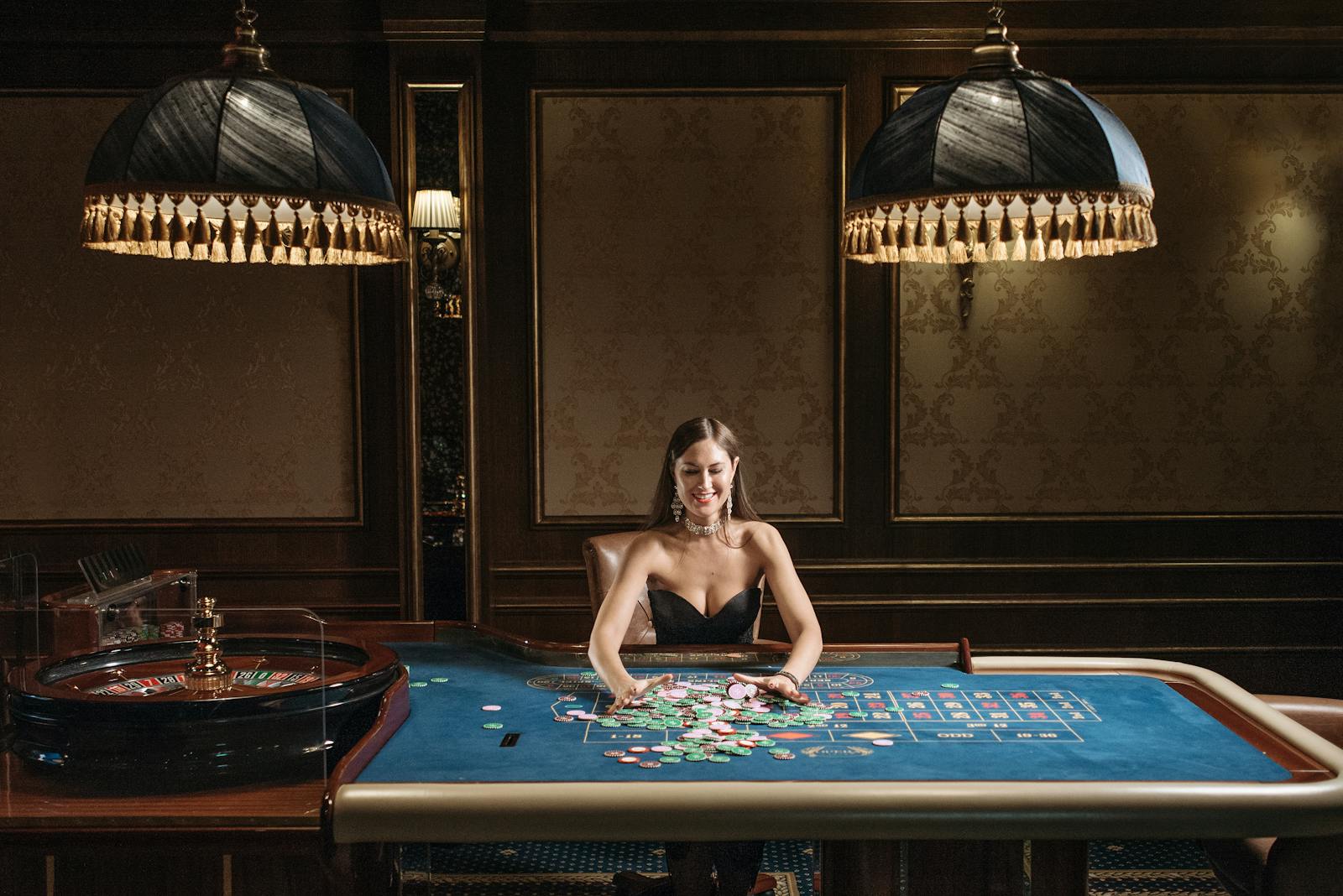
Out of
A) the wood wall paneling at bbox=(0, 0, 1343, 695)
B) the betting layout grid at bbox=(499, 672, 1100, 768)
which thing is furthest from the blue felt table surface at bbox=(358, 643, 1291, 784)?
the wood wall paneling at bbox=(0, 0, 1343, 695)

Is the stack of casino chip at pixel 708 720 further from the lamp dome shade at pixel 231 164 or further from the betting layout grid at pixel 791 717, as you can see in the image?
the lamp dome shade at pixel 231 164

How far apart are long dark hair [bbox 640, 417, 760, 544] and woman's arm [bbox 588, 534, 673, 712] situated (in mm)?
136

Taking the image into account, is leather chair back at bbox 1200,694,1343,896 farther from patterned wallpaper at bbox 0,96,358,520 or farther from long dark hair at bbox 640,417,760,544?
patterned wallpaper at bbox 0,96,358,520

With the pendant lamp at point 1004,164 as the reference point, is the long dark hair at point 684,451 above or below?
below

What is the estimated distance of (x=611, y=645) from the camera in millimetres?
2854

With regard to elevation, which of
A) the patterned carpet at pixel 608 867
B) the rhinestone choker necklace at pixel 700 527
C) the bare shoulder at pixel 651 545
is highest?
the rhinestone choker necklace at pixel 700 527

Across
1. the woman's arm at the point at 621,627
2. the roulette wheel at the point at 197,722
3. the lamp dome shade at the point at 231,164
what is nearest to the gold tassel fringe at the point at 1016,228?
the lamp dome shade at the point at 231,164

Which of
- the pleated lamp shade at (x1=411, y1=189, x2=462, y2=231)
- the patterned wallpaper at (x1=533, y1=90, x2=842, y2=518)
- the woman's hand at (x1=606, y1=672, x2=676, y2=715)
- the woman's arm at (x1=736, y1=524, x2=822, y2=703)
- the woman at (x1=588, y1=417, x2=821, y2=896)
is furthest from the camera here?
the patterned wallpaper at (x1=533, y1=90, x2=842, y2=518)

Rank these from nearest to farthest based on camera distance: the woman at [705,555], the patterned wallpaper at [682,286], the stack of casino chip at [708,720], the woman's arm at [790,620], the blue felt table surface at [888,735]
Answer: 1. the blue felt table surface at [888,735]
2. the stack of casino chip at [708,720]
3. the woman's arm at [790,620]
4. the woman at [705,555]
5. the patterned wallpaper at [682,286]

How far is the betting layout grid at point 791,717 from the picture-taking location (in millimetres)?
2312

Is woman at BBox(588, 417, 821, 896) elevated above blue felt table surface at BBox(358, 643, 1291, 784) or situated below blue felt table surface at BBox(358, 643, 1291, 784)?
above

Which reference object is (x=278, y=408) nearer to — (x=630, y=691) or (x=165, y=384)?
(x=165, y=384)

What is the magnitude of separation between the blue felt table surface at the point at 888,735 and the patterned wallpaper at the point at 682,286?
1.81m

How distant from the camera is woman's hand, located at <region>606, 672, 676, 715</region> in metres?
2.58
